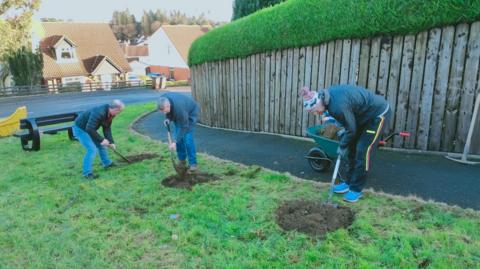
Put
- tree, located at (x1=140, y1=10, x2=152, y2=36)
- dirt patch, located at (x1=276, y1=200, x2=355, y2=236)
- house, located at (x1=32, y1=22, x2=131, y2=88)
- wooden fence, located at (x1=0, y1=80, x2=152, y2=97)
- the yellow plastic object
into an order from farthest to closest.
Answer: tree, located at (x1=140, y1=10, x2=152, y2=36), house, located at (x1=32, y1=22, x2=131, y2=88), wooden fence, located at (x1=0, y1=80, x2=152, y2=97), the yellow plastic object, dirt patch, located at (x1=276, y1=200, x2=355, y2=236)

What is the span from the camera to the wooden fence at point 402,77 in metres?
5.59

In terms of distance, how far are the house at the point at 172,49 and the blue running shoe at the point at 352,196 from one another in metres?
43.8

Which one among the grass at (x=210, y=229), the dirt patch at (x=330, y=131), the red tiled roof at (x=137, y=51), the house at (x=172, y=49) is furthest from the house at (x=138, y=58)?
the dirt patch at (x=330, y=131)

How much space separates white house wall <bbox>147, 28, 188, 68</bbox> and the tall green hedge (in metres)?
39.1

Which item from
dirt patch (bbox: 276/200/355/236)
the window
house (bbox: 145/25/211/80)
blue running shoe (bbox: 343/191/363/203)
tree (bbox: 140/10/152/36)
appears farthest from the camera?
tree (bbox: 140/10/152/36)

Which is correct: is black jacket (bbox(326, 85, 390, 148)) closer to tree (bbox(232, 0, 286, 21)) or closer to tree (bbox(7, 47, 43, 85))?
tree (bbox(232, 0, 286, 21))

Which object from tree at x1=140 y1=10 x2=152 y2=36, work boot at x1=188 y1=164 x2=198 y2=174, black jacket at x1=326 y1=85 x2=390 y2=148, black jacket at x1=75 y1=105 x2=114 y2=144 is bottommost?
work boot at x1=188 y1=164 x2=198 y2=174

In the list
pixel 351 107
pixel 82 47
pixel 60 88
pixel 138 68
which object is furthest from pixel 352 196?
pixel 138 68

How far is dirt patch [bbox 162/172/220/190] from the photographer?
5.50m

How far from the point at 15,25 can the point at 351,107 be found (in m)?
33.7

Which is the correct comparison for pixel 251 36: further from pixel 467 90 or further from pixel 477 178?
pixel 477 178

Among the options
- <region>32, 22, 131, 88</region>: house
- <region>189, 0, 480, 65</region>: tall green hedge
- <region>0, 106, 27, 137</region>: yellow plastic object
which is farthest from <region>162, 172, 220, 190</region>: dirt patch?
<region>32, 22, 131, 88</region>: house

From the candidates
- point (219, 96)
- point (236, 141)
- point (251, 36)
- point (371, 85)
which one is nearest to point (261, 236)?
point (371, 85)

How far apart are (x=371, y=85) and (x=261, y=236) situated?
4033mm
